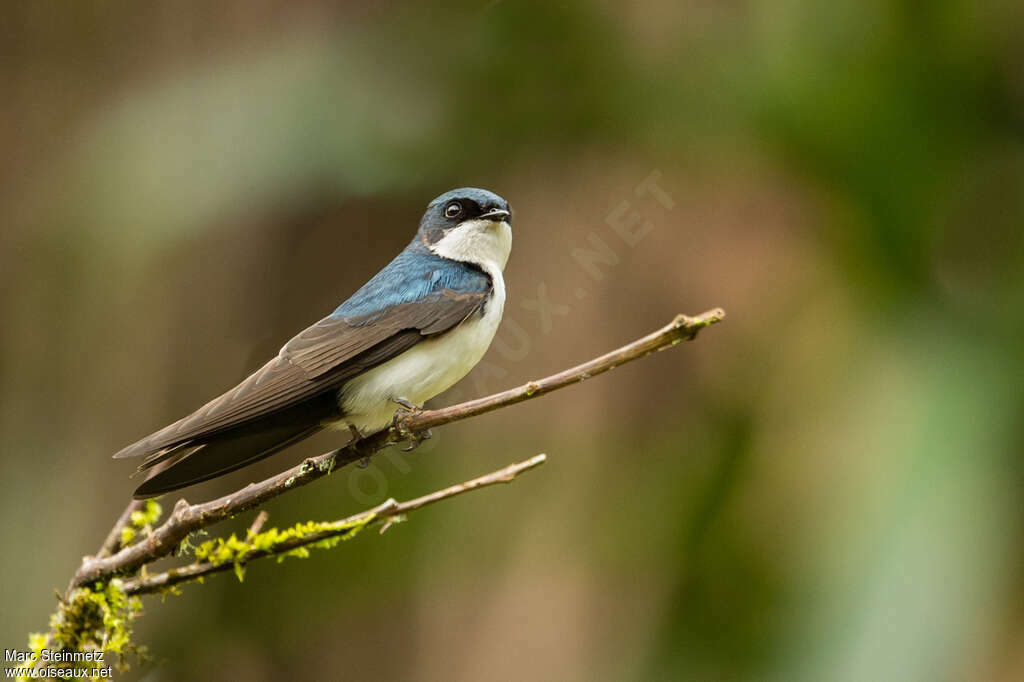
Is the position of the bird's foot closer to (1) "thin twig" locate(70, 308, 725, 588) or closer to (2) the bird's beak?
(1) "thin twig" locate(70, 308, 725, 588)

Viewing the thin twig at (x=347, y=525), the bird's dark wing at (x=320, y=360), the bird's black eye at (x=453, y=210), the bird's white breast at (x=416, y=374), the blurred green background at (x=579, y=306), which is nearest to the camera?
the thin twig at (x=347, y=525)

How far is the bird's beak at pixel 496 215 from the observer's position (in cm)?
226

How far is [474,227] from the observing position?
2334mm

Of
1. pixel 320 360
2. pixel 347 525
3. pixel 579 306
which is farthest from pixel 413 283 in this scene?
pixel 579 306

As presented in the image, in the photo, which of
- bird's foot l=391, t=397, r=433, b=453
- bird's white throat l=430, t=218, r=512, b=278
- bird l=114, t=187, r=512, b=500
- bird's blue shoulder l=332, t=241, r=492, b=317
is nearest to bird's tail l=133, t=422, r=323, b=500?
bird l=114, t=187, r=512, b=500

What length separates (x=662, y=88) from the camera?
3.47 m

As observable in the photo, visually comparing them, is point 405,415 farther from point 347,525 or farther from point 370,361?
point 347,525

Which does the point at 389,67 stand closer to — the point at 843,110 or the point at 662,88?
the point at 662,88

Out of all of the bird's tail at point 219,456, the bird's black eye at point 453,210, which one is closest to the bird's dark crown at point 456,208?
the bird's black eye at point 453,210

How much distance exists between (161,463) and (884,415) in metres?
2.17

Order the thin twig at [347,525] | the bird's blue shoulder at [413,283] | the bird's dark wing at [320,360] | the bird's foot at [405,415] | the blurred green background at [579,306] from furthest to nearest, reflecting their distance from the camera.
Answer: the blurred green background at [579,306]
the bird's blue shoulder at [413,283]
the bird's foot at [405,415]
the bird's dark wing at [320,360]
the thin twig at [347,525]

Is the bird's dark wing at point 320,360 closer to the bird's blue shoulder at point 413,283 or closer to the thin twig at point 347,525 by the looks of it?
the bird's blue shoulder at point 413,283

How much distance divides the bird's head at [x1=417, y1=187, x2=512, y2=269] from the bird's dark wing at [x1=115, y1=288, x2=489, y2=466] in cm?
19

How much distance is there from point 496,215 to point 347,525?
1099 millimetres
